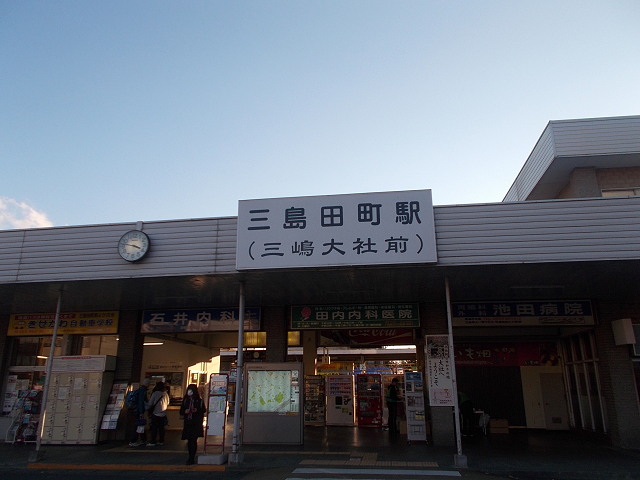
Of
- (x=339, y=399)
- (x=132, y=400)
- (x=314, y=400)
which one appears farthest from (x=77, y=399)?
(x=339, y=399)

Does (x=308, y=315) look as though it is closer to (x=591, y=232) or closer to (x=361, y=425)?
(x=361, y=425)

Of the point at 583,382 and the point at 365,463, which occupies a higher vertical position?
the point at 583,382

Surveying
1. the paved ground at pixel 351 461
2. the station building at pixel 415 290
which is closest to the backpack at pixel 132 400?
the station building at pixel 415 290

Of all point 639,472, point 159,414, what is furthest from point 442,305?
point 159,414

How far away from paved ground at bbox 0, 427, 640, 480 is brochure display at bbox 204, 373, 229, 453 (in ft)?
2.75

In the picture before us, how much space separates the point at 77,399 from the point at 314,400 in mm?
7378

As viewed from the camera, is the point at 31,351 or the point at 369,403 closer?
the point at 31,351

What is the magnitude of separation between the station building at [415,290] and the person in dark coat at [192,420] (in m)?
2.41

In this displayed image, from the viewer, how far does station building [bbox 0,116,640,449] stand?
946 centimetres

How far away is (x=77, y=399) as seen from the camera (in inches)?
516

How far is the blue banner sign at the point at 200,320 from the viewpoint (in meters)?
13.6

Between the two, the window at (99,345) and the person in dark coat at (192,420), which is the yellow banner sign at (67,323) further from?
the person in dark coat at (192,420)

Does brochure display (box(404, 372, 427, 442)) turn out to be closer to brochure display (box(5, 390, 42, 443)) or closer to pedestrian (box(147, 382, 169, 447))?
pedestrian (box(147, 382, 169, 447))

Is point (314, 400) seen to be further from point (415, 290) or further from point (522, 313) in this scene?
point (522, 313)
